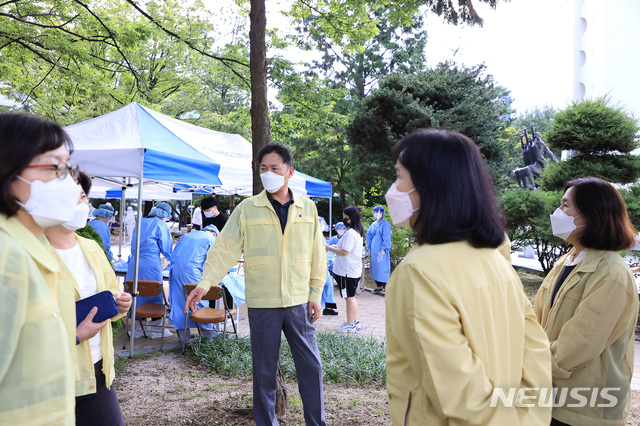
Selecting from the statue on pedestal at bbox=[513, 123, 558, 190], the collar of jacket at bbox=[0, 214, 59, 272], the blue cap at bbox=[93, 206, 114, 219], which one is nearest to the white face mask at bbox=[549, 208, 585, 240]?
the collar of jacket at bbox=[0, 214, 59, 272]

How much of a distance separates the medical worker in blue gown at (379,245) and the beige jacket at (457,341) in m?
8.41

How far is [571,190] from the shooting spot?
Answer: 2.53 m

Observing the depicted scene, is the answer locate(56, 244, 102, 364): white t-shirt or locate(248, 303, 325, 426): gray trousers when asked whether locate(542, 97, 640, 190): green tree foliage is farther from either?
locate(56, 244, 102, 364): white t-shirt

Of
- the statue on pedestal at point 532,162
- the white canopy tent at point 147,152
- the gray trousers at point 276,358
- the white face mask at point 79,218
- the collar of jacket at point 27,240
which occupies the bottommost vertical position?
the gray trousers at point 276,358

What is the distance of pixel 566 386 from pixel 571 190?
1003 mm

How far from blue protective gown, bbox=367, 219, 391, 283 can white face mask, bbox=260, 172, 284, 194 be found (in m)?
6.76

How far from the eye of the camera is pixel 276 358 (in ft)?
10.7

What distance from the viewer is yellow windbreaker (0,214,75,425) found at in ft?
3.82

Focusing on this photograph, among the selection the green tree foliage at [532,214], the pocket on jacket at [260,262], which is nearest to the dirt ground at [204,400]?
the pocket on jacket at [260,262]

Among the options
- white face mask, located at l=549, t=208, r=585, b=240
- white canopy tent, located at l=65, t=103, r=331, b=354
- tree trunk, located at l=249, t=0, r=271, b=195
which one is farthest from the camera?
white canopy tent, located at l=65, t=103, r=331, b=354

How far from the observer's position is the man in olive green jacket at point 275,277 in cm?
320

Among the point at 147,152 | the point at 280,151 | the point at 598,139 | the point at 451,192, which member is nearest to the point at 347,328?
the point at 147,152

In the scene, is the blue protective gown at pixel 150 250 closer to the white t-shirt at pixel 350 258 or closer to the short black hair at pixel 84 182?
the white t-shirt at pixel 350 258

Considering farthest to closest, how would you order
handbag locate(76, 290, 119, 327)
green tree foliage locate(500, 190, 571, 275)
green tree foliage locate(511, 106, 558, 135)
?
green tree foliage locate(511, 106, 558, 135)
green tree foliage locate(500, 190, 571, 275)
handbag locate(76, 290, 119, 327)
